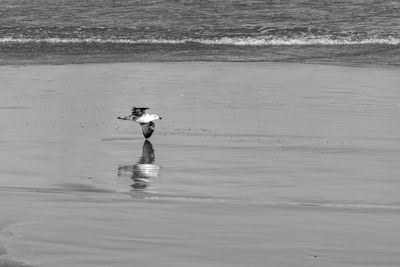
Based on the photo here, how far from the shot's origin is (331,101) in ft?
52.3

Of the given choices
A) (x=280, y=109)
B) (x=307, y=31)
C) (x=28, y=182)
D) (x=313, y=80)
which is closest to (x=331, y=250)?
(x=28, y=182)

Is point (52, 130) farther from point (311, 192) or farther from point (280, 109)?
point (311, 192)

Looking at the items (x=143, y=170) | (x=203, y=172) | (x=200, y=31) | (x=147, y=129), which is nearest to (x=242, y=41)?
(x=200, y=31)

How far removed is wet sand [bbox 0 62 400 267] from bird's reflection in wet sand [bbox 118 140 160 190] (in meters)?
0.02

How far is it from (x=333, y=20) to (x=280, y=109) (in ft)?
50.6

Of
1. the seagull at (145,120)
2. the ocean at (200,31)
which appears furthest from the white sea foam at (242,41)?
the seagull at (145,120)

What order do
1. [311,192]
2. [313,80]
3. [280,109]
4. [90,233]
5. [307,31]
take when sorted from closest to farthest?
[90,233], [311,192], [280,109], [313,80], [307,31]

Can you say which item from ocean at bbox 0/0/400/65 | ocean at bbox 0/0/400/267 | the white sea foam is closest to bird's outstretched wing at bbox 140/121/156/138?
ocean at bbox 0/0/400/267

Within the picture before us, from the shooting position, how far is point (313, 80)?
18922 millimetres

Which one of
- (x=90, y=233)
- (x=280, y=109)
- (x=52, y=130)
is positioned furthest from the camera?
(x=280, y=109)

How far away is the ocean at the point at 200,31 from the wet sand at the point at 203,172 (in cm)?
540

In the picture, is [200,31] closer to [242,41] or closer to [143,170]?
[242,41]

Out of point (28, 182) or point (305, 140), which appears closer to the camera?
point (28, 182)

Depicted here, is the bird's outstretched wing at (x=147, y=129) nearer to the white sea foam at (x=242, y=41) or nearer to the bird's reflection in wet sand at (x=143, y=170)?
the bird's reflection in wet sand at (x=143, y=170)
